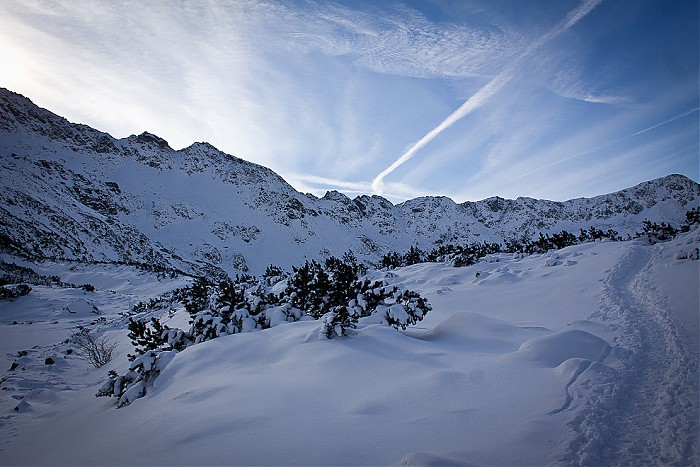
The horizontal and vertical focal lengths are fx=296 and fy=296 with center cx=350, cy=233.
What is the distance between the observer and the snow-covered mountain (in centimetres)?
3017

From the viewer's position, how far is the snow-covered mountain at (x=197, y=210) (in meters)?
30.2

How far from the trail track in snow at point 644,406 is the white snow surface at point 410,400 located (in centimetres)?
1

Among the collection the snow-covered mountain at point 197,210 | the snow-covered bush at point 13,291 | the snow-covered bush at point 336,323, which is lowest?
the snow-covered bush at point 336,323

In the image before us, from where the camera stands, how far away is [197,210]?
49250 millimetres

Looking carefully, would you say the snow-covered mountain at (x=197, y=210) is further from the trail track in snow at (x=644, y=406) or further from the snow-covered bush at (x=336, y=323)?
the trail track in snow at (x=644, y=406)

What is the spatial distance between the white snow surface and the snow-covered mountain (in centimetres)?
2873

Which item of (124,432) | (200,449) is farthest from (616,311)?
(124,432)

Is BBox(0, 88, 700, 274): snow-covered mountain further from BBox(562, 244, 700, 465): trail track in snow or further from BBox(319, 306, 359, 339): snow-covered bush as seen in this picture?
BBox(562, 244, 700, 465): trail track in snow

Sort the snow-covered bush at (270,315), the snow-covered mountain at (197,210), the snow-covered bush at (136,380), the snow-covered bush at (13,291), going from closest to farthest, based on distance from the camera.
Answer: the snow-covered bush at (136,380), the snow-covered bush at (270,315), the snow-covered bush at (13,291), the snow-covered mountain at (197,210)

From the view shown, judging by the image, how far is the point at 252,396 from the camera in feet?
8.90

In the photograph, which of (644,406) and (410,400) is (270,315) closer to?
(410,400)

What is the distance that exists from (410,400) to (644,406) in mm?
1792

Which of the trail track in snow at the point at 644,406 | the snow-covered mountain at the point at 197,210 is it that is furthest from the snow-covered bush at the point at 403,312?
the snow-covered mountain at the point at 197,210

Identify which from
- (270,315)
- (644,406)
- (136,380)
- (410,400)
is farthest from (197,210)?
(644,406)
